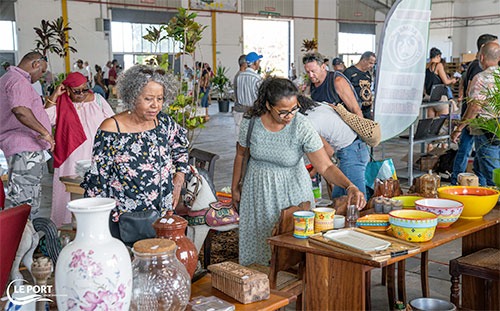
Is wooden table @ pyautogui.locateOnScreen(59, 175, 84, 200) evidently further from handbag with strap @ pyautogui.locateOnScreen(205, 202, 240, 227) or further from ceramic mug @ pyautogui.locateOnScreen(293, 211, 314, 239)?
ceramic mug @ pyautogui.locateOnScreen(293, 211, 314, 239)

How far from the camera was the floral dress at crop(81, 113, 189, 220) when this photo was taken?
2654 mm

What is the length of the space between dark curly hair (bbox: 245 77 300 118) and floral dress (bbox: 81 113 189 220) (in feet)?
1.64

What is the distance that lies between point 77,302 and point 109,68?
1630 centimetres

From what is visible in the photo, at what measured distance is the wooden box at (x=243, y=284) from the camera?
187 centimetres

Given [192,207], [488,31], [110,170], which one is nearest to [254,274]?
[110,170]

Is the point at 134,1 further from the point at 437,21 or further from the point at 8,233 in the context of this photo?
the point at 8,233

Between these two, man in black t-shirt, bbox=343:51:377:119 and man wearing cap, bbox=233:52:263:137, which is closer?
man in black t-shirt, bbox=343:51:377:119

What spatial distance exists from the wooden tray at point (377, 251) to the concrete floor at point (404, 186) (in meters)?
1.12

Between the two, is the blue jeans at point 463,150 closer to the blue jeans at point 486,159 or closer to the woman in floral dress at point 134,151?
the blue jeans at point 486,159

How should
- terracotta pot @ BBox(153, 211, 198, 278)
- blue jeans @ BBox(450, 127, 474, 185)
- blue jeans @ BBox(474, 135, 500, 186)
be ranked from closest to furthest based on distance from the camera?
1. terracotta pot @ BBox(153, 211, 198, 278)
2. blue jeans @ BBox(474, 135, 500, 186)
3. blue jeans @ BBox(450, 127, 474, 185)

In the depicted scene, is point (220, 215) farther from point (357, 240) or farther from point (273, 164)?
point (357, 240)

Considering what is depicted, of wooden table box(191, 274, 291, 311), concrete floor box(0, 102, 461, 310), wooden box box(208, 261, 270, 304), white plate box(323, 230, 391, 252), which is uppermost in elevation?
white plate box(323, 230, 391, 252)

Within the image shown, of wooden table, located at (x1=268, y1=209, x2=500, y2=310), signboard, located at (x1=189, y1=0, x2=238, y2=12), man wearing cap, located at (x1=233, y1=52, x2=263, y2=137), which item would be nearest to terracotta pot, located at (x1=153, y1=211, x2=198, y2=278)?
wooden table, located at (x1=268, y1=209, x2=500, y2=310)

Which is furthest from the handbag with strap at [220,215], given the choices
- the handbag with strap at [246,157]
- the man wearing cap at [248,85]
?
the man wearing cap at [248,85]
